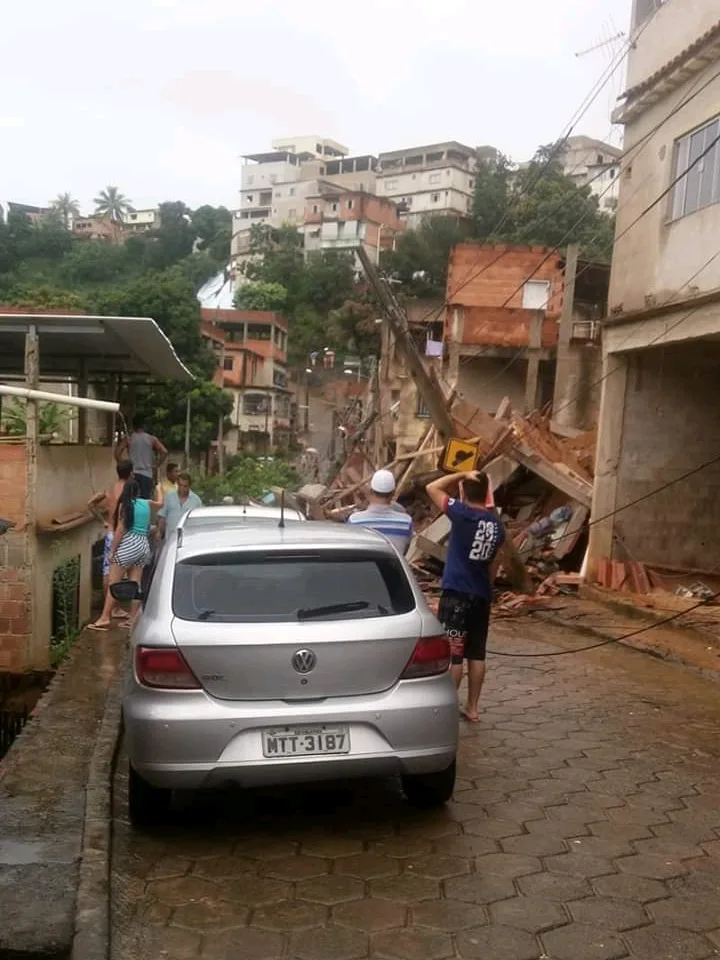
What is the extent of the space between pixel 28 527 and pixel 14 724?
2017 mm

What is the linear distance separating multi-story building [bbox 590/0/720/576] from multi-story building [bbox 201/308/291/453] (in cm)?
4002


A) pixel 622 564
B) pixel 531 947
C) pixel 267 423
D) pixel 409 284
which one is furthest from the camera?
pixel 267 423

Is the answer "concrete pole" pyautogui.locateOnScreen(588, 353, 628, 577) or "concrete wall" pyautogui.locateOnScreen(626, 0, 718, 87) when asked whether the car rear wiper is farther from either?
"concrete wall" pyautogui.locateOnScreen(626, 0, 718, 87)

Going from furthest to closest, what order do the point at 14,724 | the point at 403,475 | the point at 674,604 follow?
the point at 403,475
the point at 674,604
the point at 14,724

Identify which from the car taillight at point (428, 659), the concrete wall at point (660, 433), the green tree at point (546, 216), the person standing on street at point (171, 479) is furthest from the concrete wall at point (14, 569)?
the green tree at point (546, 216)

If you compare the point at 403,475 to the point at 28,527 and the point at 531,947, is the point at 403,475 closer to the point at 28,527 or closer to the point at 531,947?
the point at 28,527

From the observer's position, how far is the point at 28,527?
30.9ft

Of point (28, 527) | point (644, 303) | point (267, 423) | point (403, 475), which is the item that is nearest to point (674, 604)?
point (644, 303)

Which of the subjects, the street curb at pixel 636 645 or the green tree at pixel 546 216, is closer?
the street curb at pixel 636 645

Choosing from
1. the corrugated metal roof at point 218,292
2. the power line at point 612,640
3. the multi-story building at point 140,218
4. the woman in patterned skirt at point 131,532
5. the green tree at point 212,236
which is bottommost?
the power line at point 612,640

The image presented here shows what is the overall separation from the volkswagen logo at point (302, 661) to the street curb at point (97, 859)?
3.96 ft

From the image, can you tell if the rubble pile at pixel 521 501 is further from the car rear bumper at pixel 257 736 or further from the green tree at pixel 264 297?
the green tree at pixel 264 297

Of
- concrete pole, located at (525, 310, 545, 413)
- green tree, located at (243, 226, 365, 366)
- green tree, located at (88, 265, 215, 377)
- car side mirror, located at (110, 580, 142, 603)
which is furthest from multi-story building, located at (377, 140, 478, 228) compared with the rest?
car side mirror, located at (110, 580, 142, 603)

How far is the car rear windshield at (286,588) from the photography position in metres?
4.43
